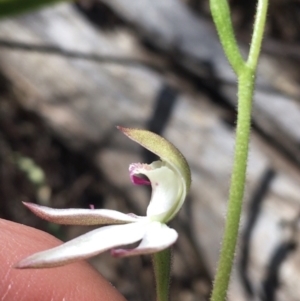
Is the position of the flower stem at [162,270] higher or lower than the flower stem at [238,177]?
lower

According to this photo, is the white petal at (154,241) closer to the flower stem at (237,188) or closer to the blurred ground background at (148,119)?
the flower stem at (237,188)

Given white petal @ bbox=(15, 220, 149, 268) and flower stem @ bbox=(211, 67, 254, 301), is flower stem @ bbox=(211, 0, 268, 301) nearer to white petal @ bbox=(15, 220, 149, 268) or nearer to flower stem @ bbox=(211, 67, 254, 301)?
flower stem @ bbox=(211, 67, 254, 301)

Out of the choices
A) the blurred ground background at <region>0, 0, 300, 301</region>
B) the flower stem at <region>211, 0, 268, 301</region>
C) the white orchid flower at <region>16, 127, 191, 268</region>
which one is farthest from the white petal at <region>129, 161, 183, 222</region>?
the blurred ground background at <region>0, 0, 300, 301</region>

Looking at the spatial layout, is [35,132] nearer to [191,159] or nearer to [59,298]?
[191,159]

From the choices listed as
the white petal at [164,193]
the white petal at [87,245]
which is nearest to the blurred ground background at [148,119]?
the white petal at [164,193]

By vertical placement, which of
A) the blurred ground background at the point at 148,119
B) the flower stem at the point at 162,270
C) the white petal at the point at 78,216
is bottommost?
the blurred ground background at the point at 148,119
